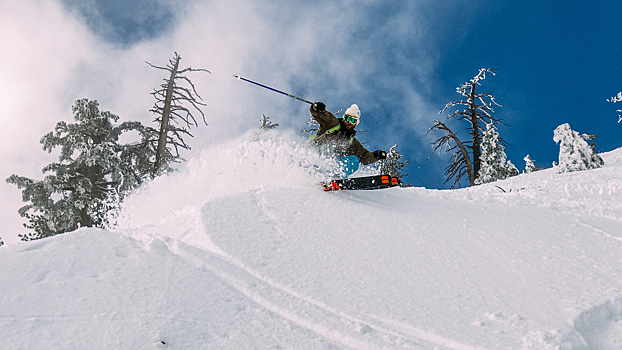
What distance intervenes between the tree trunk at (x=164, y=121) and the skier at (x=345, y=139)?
11.5 metres

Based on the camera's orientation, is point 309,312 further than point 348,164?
No

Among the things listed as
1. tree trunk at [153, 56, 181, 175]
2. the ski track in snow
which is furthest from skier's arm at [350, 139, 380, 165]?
tree trunk at [153, 56, 181, 175]

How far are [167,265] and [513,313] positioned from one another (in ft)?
10.1

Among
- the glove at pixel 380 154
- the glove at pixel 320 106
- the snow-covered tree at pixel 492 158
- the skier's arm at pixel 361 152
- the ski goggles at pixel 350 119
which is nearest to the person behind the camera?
the glove at pixel 320 106

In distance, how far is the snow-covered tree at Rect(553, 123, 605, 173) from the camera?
1228 cm

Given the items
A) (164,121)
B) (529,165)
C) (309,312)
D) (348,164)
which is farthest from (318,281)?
(529,165)

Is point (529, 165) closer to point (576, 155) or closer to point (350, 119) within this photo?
point (576, 155)

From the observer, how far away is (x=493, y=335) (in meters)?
2.74

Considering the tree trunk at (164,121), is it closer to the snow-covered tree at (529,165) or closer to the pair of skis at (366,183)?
the pair of skis at (366,183)

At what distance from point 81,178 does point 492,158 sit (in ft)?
70.8

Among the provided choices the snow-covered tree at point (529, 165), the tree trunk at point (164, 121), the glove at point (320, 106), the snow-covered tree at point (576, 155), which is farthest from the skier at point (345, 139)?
the snow-covered tree at point (529, 165)

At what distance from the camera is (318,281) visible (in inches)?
136

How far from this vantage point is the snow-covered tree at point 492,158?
70.8ft

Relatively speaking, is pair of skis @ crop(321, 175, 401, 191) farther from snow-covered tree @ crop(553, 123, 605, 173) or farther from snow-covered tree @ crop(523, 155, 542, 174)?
snow-covered tree @ crop(523, 155, 542, 174)
